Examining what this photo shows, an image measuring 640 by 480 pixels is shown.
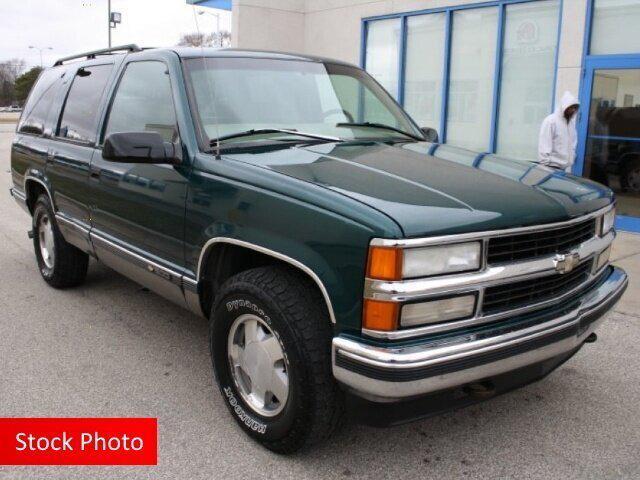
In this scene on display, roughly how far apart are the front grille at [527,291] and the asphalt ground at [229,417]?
774mm

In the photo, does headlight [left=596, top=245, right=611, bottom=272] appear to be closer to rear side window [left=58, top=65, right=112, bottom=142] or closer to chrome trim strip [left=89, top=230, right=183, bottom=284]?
chrome trim strip [left=89, top=230, right=183, bottom=284]

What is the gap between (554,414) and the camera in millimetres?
3373

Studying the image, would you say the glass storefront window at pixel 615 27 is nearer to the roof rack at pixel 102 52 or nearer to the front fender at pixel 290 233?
the roof rack at pixel 102 52

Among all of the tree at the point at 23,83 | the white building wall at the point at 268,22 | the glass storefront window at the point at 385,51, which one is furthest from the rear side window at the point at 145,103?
the tree at the point at 23,83

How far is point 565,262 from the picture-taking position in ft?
9.05

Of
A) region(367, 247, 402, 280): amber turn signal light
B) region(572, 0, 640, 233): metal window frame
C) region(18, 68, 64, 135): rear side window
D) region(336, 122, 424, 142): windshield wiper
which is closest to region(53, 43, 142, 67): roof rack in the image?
region(18, 68, 64, 135): rear side window

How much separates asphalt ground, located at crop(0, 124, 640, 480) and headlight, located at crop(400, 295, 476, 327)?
82 cm

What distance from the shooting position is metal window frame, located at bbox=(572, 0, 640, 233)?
27.3 feet

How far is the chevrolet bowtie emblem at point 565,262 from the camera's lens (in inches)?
108

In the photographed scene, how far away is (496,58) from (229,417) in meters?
8.40

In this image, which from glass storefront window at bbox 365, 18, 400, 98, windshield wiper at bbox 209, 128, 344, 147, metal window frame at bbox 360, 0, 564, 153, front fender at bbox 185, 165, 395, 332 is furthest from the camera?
glass storefront window at bbox 365, 18, 400, 98

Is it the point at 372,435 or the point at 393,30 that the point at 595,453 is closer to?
the point at 372,435

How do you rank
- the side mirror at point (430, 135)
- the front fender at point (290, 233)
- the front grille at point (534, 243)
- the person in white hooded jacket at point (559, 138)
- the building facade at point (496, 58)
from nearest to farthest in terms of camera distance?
the front fender at point (290, 233), the front grille at point (534, 243), the side mirror at point (430, 135), the person in white hooded jacket at point (559, 138), the building facade at point (496, 58)

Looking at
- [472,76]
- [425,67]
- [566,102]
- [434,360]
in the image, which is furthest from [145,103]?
[425,67]
